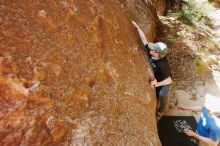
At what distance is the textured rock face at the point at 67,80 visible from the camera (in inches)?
110

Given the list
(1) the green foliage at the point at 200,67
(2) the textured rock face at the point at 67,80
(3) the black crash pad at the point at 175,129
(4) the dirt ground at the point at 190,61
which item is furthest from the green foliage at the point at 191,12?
(2) the textured rock face at the point at 67,80

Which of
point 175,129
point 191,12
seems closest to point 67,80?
point 175,129

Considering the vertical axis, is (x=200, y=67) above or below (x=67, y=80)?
below

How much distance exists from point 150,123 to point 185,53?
5114 mm

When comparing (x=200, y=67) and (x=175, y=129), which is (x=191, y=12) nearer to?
(x=200, y=67)

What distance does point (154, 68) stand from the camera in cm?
572

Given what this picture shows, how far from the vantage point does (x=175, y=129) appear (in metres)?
5.96

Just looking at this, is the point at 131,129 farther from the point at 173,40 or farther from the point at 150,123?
the point at 173,40

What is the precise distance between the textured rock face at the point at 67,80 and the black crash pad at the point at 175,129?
1.13 meters

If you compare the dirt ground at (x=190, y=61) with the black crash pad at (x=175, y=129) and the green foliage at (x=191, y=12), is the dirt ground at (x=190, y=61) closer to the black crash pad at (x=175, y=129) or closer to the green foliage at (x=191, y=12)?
the green foliage at (x=191, y=12)

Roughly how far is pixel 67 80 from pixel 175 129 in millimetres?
3416

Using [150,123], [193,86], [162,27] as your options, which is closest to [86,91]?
[150,123]

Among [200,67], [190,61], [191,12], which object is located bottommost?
[200,67]

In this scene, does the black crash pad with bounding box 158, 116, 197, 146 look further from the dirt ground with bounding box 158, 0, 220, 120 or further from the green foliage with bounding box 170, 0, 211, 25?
the green foliage with bounding box 170, 0, 211, 25
